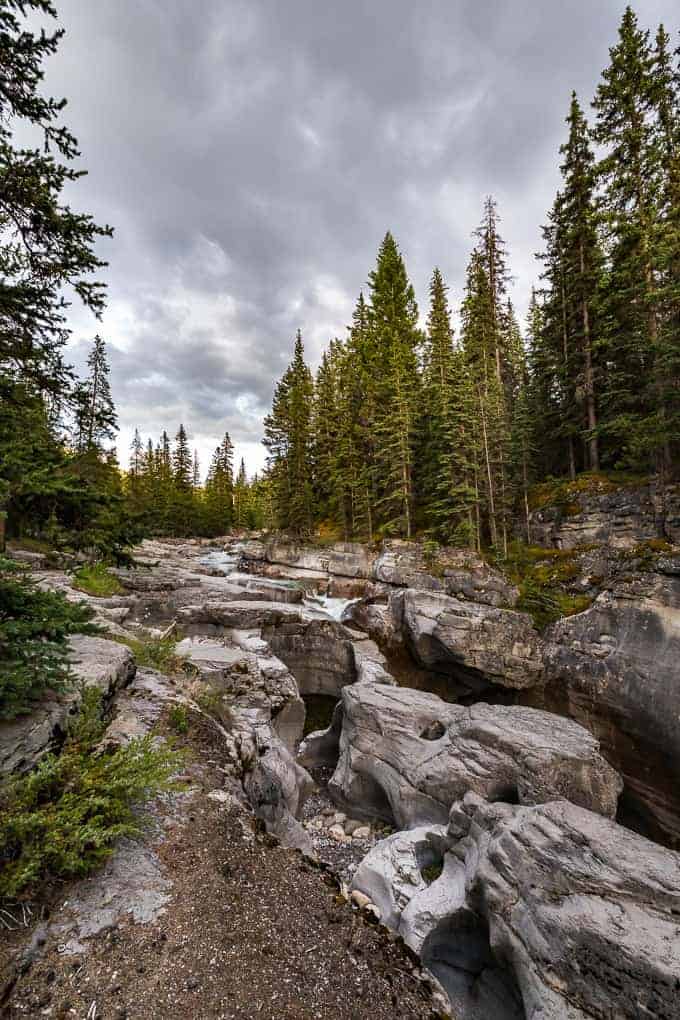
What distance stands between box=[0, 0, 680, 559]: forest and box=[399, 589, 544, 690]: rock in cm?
787

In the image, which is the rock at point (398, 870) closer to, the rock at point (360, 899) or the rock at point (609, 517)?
the rock at point (360, 899)

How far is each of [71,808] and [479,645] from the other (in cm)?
1563

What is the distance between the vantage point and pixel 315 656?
56.6 ft

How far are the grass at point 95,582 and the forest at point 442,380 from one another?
14.0 ft

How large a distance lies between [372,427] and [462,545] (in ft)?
41.3

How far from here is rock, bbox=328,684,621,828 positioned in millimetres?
8336

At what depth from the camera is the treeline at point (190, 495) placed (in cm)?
5181

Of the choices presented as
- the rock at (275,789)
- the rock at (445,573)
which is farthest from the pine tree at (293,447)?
the rock at (275,789)

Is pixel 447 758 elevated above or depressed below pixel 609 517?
below

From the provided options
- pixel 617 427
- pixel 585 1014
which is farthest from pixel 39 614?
pixel 617 427

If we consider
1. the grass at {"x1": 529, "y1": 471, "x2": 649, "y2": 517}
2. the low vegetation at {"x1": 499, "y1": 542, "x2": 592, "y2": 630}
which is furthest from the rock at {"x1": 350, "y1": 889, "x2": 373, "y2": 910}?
the grass at {"x1": 529, "y1": 471, "x2": 649, "y2": 517}

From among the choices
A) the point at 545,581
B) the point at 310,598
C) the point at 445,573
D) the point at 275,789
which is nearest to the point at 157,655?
the point at 275,789

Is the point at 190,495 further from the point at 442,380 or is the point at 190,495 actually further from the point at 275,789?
the point at 275,789

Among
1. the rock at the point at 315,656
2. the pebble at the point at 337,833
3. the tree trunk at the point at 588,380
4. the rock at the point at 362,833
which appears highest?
the tree trunk at the point at 588,380
